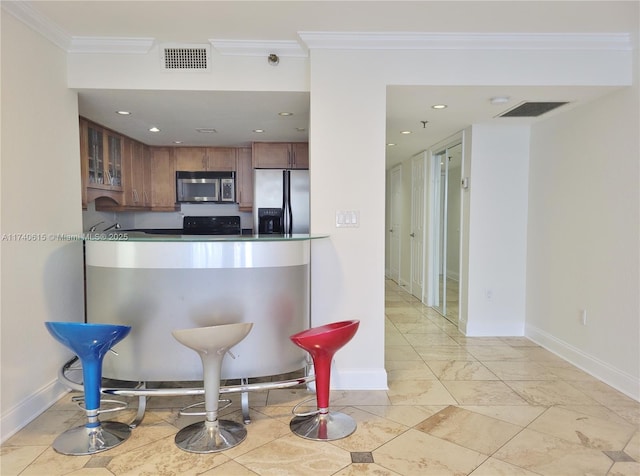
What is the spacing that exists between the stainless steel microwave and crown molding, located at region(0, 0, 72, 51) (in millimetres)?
2511

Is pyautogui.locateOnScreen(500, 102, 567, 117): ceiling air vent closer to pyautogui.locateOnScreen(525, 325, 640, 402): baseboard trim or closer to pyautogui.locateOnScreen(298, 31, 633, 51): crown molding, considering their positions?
pyautogui.locateOnScreen(298, 31, 633, 51): crown molding

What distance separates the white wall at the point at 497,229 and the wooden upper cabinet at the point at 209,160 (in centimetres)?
299

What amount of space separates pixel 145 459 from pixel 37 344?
1113 millimetres

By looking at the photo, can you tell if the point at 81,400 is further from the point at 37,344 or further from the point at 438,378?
the point at 438,378

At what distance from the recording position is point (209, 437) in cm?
225

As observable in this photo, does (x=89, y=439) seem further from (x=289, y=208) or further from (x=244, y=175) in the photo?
(x=244, y=175)

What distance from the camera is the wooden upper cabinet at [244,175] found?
535cm

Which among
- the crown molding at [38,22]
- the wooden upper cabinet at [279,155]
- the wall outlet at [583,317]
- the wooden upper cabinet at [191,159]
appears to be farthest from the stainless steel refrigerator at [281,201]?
the wall outlet at [583,317]

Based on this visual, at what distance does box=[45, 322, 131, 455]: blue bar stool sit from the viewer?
6.99ft

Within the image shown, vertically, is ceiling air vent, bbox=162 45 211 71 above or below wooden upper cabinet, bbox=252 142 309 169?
above

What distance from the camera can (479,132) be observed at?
414 centimetres

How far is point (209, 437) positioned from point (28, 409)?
1185 mm

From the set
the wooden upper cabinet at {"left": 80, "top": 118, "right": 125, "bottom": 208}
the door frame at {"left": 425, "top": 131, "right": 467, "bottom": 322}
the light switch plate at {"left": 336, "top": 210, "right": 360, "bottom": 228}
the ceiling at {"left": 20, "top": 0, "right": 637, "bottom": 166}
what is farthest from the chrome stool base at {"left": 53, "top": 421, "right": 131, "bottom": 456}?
the door frame at {"left": 425, "top": 131, "right": 467, "bottom": 322}

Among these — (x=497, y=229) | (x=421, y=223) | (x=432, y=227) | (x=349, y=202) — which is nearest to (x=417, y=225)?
(x=421, y=223)
